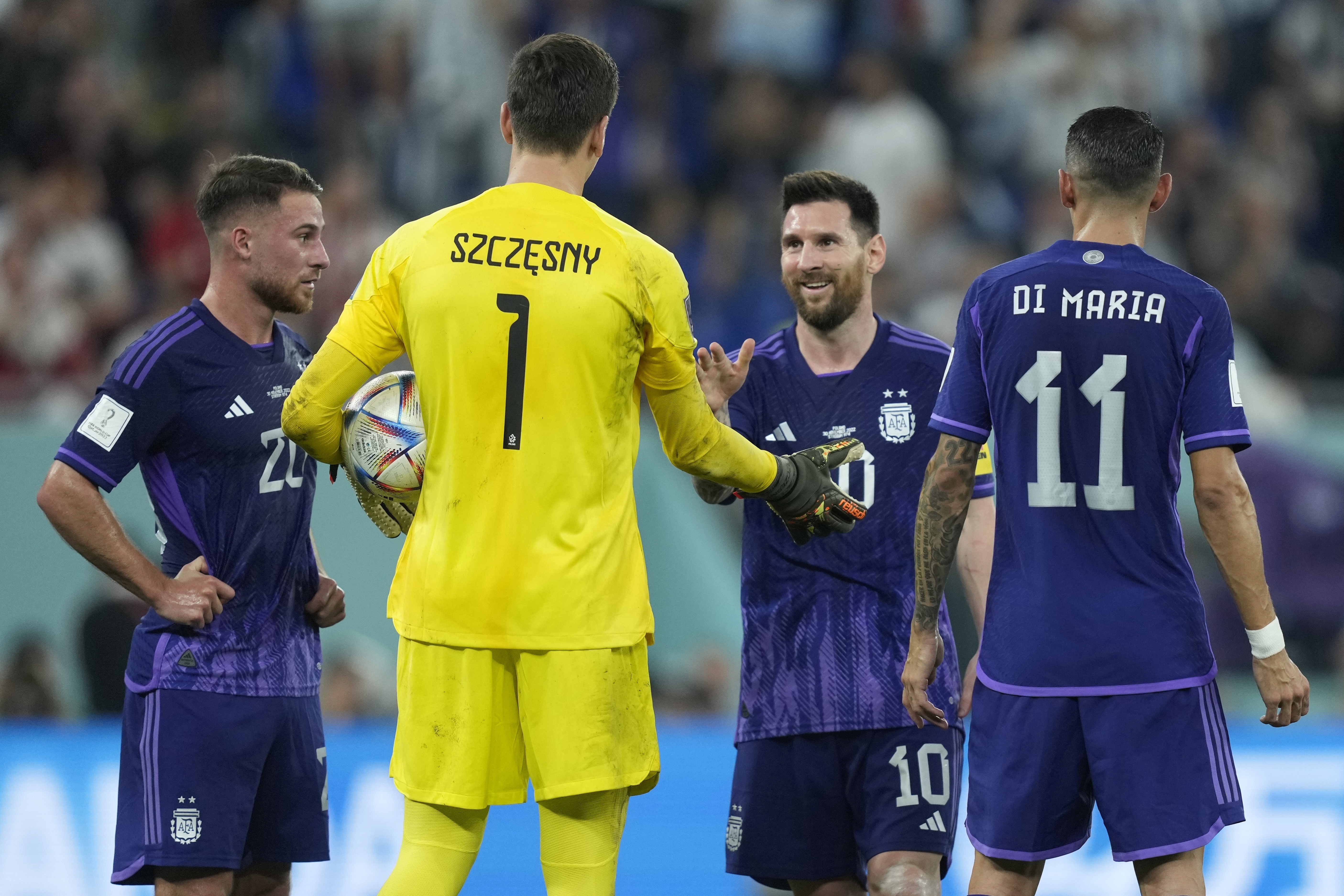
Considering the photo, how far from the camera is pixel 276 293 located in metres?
5.29

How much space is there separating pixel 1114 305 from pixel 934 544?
85 centimetres

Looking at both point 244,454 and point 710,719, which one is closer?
point 244,454

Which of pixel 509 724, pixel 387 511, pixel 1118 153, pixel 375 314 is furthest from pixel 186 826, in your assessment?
pixel 1118 153

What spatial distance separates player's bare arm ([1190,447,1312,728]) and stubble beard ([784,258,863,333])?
1.49m

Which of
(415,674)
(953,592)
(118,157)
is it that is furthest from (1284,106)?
(415,674)

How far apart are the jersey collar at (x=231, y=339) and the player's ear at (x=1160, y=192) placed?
2.70 meters

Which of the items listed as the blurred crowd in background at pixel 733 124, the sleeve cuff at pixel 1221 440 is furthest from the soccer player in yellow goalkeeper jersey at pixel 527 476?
the blurred crowd in background at pixel 733 124

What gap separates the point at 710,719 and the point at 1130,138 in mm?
5078

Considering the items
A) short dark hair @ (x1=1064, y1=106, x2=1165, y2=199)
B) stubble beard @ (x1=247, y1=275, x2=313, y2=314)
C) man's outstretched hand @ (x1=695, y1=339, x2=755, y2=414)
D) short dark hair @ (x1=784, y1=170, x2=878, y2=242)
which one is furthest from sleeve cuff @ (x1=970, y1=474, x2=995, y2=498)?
stubble beard @ (x1=247, y1=275, x2=313, y2=314)

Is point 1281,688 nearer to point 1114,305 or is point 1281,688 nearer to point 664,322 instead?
point 1114,305

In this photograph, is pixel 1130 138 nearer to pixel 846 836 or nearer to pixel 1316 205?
pixel 846 836

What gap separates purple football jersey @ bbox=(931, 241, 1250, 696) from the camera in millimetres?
4402

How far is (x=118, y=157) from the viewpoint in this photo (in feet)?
39.6

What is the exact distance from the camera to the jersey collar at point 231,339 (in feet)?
17.1
